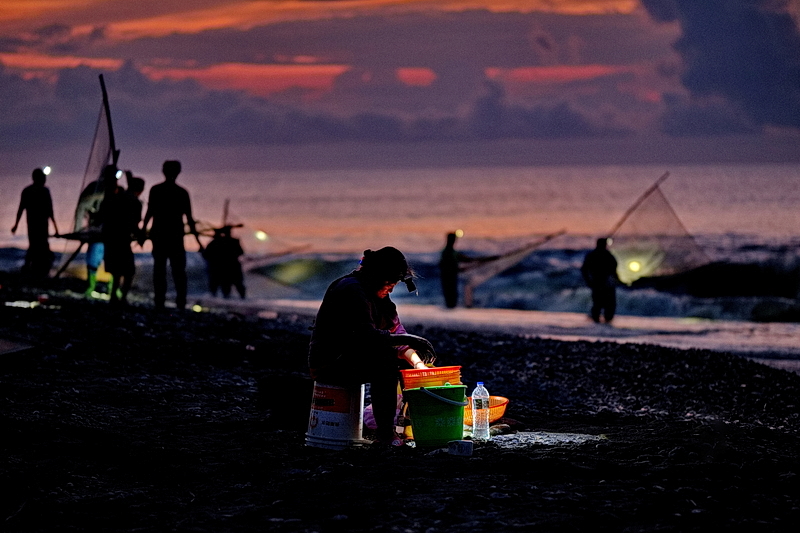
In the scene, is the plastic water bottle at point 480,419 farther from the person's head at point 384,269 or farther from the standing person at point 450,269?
the standing person at point 450,269

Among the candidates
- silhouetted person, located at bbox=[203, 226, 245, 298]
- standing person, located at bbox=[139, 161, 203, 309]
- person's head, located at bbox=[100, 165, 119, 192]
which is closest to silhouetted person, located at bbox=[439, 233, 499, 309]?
silhouetted person, located at bbox=[203, 226, 245, 298]

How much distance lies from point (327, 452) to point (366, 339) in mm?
806

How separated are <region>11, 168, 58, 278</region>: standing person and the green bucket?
9225 millimetres

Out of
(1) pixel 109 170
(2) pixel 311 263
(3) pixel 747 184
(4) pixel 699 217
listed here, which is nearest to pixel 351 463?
(1) pixel 109 170

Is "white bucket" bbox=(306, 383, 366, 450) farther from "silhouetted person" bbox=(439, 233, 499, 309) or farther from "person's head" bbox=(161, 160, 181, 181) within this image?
"silhouetted person" bbox=(439, 233, 499, 309)

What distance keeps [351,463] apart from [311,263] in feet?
118

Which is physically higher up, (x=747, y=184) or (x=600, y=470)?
(x=747, y=184)

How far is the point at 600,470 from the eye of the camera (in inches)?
255

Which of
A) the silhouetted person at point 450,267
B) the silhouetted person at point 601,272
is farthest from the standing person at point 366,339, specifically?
the silhouetted person at point 450,267

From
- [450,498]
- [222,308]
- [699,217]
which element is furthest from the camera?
[699,217]

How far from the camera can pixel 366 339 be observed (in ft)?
22.9

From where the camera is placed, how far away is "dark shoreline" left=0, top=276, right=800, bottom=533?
5.77 meters

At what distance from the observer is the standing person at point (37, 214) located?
50.8 feet

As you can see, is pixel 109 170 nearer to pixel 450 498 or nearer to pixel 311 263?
pixel 450 498
